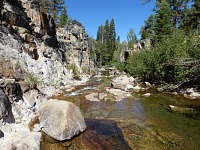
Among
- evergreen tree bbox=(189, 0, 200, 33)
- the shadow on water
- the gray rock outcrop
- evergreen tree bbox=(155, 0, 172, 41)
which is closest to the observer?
the shadow on water

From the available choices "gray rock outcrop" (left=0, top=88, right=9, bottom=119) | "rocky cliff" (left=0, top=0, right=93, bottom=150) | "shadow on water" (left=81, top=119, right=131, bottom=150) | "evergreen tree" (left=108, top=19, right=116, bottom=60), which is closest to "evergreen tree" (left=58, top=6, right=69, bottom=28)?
"rocky cliff" (left=0, top=0, right=93, bottom=150)

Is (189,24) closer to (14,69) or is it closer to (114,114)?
(114,114)

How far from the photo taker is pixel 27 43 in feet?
78.5

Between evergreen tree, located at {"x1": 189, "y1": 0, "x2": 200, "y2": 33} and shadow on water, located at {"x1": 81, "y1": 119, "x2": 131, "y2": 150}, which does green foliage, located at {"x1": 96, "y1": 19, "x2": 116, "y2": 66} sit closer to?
evergreen tree, located at {"x1": 189, "y1": 0, "x2": 200, "y2": 33}

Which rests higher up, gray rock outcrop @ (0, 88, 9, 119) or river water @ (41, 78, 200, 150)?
gray rock outcrop @ (0, 88, 9, 119)

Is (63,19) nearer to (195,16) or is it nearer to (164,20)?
(164,20)

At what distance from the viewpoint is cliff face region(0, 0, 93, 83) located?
57.7 ft

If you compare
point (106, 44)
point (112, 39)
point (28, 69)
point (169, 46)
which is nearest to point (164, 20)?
point (169, 46)

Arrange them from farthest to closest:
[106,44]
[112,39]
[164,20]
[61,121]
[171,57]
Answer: [112,39]
[106,44]
[164,20]
[171,57]
[61,121]

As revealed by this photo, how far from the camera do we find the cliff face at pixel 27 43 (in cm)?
1759

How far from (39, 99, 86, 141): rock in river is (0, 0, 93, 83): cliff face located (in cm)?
774

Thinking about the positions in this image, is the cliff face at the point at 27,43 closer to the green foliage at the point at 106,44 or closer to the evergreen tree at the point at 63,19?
the evergreen tree at the point at 63,19

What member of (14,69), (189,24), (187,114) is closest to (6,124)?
(14,69)

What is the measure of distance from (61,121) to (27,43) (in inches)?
719
